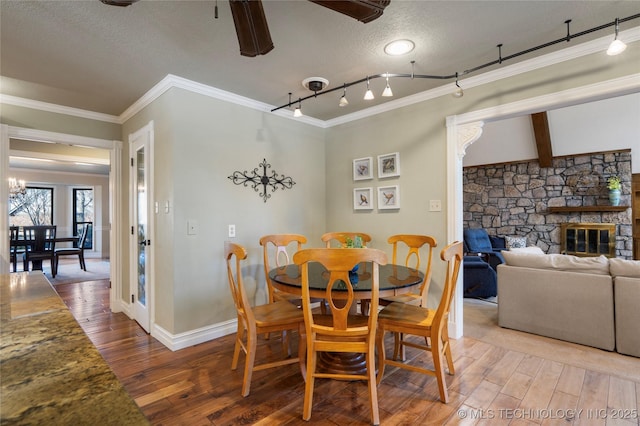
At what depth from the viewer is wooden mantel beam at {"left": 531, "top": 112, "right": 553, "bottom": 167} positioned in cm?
535

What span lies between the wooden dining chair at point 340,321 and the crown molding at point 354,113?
2042 mm

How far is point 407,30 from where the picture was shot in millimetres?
2109

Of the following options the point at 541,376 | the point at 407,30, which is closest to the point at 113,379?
the point at 407,30

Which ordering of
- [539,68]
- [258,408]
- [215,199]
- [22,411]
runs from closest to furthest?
[22,411]
[258,408]
[539,68]
[215,199]

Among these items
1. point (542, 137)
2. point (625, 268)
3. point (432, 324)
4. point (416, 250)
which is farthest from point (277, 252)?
point (542, 137)

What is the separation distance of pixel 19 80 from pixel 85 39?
1177 millimetres

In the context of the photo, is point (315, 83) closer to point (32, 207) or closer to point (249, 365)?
point (249, 365)

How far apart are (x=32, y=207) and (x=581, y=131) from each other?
12769 millimetres

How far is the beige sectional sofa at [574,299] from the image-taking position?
262 centimetres

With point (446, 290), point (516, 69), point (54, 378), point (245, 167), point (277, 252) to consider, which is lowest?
point (446, 290)

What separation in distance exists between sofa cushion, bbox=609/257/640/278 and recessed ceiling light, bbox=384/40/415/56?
2528 mm

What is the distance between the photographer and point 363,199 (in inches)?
149

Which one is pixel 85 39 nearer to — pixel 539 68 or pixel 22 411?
pixel 22 411

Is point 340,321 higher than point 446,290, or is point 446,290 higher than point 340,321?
point 446,290
